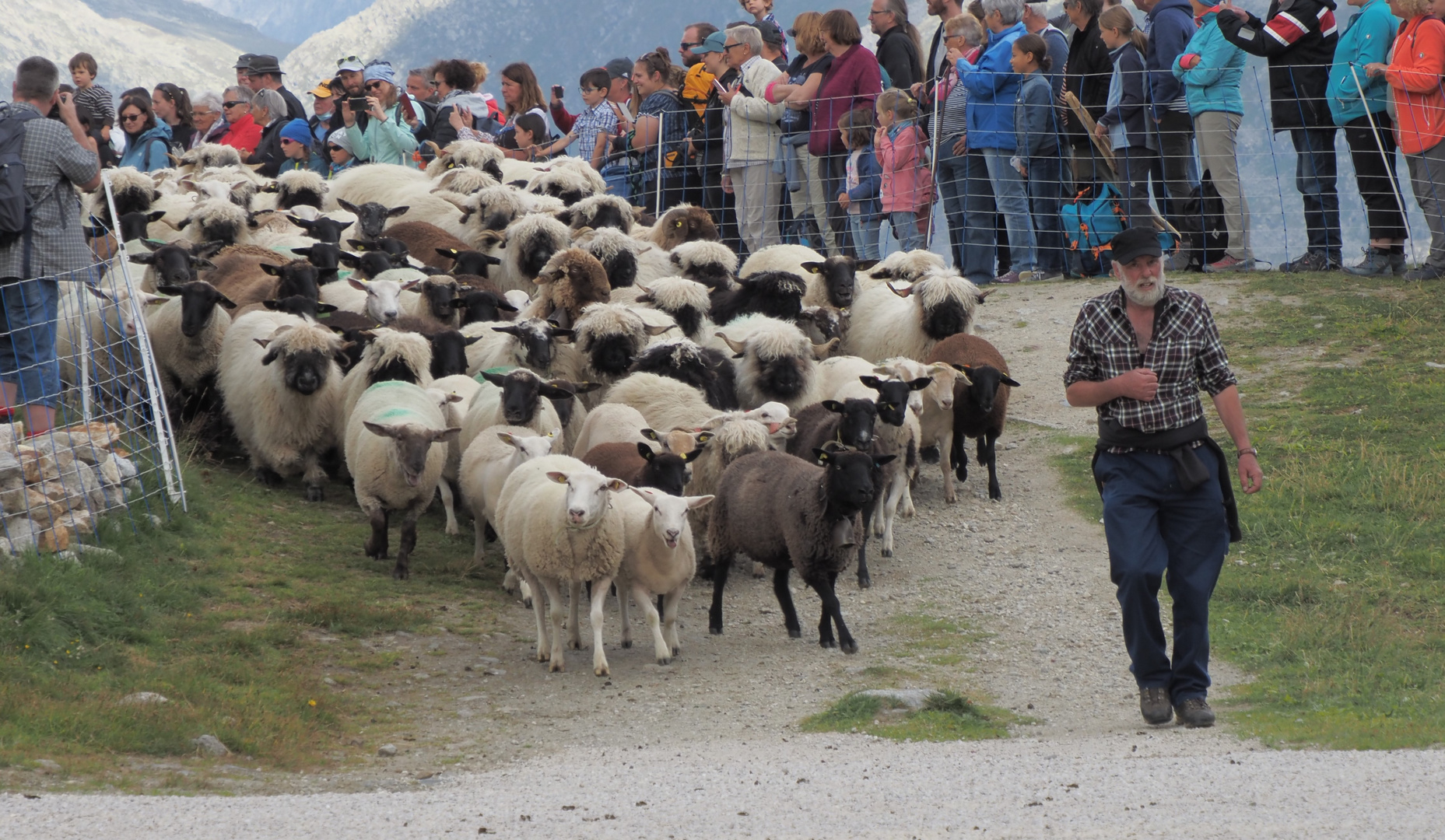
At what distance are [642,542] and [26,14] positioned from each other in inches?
3841

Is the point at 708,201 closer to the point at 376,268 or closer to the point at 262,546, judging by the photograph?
the point at 376,268

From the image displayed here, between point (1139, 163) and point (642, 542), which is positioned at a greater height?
point (1139, 163)

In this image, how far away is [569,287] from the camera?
1189 cm

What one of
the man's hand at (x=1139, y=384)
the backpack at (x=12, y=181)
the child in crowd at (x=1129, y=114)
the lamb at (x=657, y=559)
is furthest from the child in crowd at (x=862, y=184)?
the man's hand at (x=1139, y=384)

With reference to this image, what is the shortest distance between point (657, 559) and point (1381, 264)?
29.6 ft

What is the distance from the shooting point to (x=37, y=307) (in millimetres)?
9000

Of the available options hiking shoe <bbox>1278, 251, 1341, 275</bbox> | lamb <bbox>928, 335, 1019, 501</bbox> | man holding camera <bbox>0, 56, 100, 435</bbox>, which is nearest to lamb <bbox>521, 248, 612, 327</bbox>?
lamb <bbox>928, 335, 1019, 501</bbox>

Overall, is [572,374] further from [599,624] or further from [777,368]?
[599,624]

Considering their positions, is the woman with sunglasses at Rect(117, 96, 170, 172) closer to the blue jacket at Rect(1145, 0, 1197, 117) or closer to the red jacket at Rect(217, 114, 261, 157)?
the red jacket at Rect(217, 114, 261, 157)

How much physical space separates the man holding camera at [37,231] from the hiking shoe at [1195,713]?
6.32 metres

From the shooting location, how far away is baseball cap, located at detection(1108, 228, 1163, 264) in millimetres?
6309

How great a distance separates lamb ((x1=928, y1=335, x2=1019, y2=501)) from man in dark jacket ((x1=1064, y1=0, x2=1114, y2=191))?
146 inches

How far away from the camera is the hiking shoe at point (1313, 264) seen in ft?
48.1

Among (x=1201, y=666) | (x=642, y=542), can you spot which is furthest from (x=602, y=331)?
(x=1201, y=666)
